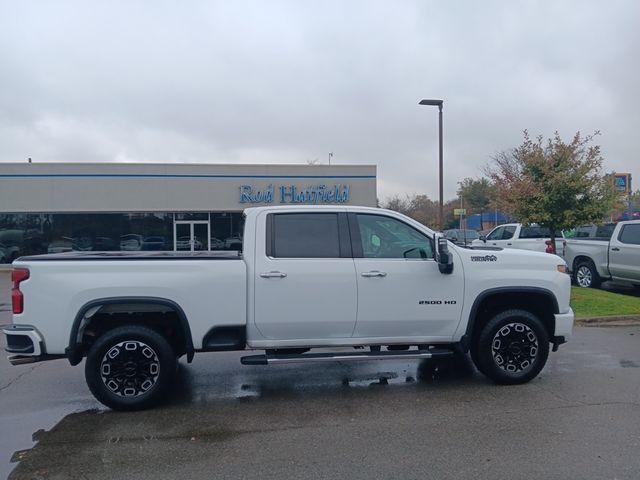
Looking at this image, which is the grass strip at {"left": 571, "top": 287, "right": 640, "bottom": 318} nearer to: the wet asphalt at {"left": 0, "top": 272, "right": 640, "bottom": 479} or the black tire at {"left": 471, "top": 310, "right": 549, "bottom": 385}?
the wet asphalt at {"left": 0, "top": 272, "right": 640, "bottom": 479}

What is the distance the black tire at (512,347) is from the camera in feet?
19.0

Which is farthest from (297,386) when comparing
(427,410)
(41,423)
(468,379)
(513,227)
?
(513,227)

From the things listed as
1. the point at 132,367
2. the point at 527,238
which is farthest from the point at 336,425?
the point at 527,238

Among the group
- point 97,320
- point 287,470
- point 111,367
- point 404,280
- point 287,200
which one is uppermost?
point 287,200

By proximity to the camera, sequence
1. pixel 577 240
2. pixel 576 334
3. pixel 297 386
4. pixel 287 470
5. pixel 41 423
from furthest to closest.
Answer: pixel 577 240 → pixel 576 334 → pixel 297 386 → pixel 41 423 → pixel 287 470

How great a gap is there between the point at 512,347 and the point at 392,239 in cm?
183

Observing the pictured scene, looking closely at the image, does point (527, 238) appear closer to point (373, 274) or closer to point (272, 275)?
point (373, 274)

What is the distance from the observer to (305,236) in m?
5.67

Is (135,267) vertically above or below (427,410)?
above

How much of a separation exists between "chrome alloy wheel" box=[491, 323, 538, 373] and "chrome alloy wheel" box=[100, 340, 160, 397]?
3.64m

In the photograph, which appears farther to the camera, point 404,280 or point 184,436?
point 404,280

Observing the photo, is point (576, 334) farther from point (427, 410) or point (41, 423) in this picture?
point (41, 423)

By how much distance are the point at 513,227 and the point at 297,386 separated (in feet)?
42.4

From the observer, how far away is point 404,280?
5.59 meters
